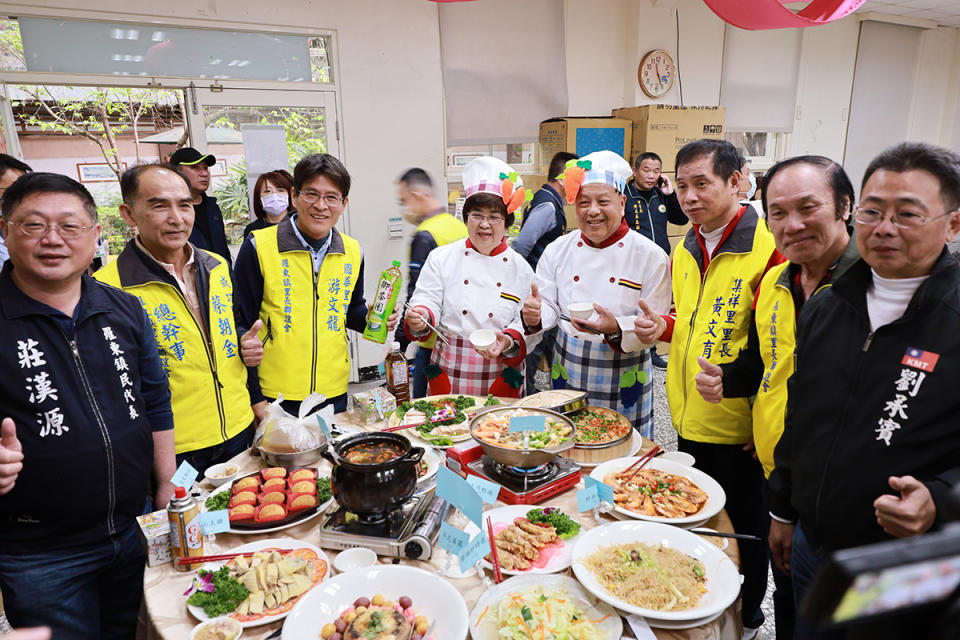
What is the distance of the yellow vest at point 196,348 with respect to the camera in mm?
1877

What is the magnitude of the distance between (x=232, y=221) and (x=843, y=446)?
470 centimetres

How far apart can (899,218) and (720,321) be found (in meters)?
0.80

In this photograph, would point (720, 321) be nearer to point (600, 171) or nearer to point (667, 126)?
point (600, 171)

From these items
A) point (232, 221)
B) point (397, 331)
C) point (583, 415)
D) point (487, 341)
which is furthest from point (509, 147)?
point (583, 415)

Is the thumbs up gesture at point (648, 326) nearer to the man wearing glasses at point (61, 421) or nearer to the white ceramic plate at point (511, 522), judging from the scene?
the white ceramic plate at point (511, 522)

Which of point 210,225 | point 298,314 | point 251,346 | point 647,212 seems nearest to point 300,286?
point 298,314

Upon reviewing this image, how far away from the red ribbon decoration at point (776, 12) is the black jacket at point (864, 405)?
4.53 ft

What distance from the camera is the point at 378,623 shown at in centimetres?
116

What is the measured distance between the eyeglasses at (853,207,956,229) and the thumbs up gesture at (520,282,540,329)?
4.54 ft

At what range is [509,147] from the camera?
5.87 m

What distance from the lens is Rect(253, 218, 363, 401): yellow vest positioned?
238 cm

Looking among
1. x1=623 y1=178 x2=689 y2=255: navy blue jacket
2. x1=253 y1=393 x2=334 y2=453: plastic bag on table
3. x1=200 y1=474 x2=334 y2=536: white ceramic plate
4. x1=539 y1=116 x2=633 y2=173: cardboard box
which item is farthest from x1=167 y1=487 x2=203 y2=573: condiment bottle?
x1=539 y1=116 x2=633 y2=173: cardboard box

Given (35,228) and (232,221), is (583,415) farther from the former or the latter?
(232,221)

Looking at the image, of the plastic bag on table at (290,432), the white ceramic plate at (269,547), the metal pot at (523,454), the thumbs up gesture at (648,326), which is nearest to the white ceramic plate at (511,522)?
the metal pot at (523,454)
